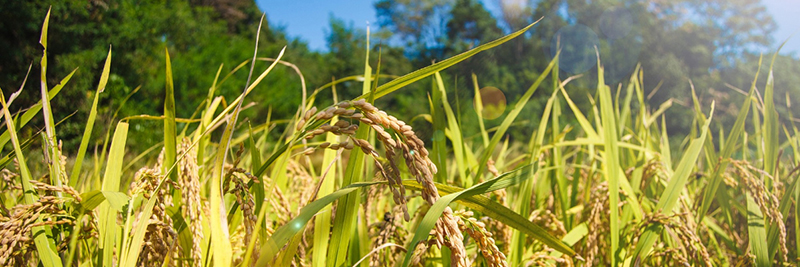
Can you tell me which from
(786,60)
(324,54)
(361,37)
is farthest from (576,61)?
(324,54)

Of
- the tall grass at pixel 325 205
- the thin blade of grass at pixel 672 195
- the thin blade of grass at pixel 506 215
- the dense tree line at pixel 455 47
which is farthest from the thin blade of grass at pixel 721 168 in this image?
the dense tree line at pixel 455 47

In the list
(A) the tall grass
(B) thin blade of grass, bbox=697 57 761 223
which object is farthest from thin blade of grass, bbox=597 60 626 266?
(B) thin blade of grass, bbox=697 57 761 223

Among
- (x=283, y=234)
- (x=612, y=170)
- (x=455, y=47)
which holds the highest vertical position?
(x=455, y=47)

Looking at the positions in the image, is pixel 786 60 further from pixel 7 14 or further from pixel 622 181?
pixel 7 14

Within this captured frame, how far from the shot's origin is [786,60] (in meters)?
17.0

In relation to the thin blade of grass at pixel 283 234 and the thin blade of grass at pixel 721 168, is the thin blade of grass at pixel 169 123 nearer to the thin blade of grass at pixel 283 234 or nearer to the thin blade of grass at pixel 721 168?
the thin blade of grass at pixel 283 234

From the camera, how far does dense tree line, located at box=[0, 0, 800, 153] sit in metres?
9.77

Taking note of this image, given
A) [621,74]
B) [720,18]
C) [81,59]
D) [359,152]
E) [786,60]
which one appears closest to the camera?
[359,152]

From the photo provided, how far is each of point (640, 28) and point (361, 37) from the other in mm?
16682

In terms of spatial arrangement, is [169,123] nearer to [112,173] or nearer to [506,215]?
[112,173]

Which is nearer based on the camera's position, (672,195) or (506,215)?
(506,215)

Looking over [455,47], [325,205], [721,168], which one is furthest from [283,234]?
[455,47]

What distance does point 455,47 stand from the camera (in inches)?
798

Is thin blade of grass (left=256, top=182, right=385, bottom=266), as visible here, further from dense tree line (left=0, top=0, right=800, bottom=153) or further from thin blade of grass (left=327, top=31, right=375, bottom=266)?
dense tree line (left=0, top=0, right=800, bottom=153)
